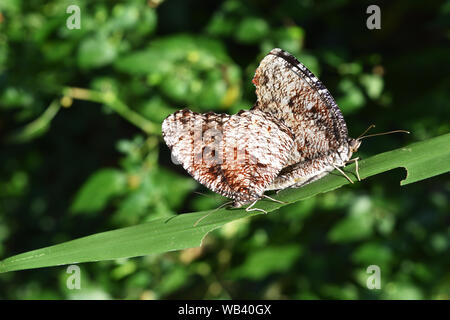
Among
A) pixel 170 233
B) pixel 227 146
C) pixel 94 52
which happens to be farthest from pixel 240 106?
pixel 170 233

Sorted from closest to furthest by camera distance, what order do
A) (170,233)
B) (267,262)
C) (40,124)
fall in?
(170,233), (267,262), (40,124)

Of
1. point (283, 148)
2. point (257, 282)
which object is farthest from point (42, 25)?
point (257, 282)

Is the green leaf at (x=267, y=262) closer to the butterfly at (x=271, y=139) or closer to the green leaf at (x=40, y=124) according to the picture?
the butterfly at (x=271, y=139)

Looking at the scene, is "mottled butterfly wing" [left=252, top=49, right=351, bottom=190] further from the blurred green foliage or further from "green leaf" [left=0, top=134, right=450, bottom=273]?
the blurred green foliage

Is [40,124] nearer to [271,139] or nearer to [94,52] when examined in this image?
[94,52]

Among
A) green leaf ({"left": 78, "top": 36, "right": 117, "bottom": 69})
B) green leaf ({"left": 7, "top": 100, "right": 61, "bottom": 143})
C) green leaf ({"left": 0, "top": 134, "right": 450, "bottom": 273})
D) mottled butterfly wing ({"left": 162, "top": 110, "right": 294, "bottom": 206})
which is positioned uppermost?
green leaf ({"left": 78, "top": 36, "right": 117, "bottom": 69})

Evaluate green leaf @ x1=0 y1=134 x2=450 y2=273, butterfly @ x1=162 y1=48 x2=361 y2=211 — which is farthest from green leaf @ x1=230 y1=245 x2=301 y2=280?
green leaf @ x1=0 y1=134 x2=450 y2=273

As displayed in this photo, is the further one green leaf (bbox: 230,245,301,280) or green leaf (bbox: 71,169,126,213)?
green leaf (bbox: 230,245,301,280)
